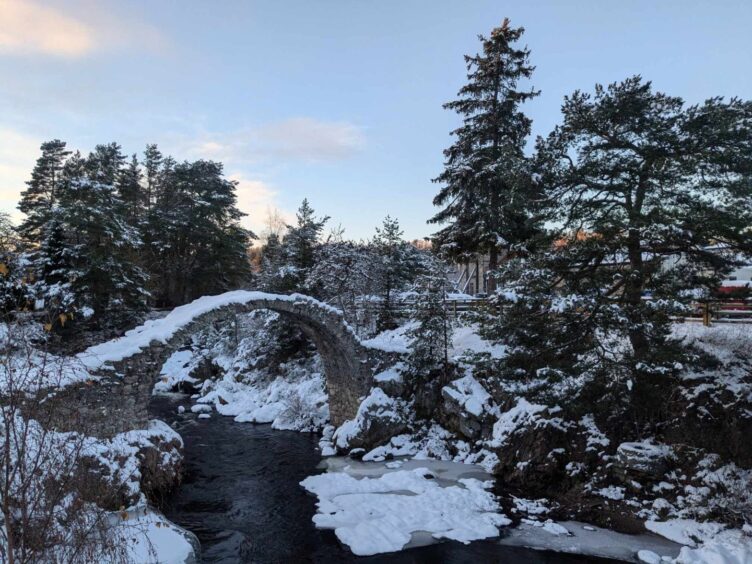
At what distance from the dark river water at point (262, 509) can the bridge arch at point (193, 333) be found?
242 centimetres

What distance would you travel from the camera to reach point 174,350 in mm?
12617

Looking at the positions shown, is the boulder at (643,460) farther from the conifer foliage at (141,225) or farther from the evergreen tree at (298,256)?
the conifer foliage at (141,225)

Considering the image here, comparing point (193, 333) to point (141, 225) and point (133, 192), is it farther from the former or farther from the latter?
point (133, 192)

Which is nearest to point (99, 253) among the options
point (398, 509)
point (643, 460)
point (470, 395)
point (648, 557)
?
point (470, 395)

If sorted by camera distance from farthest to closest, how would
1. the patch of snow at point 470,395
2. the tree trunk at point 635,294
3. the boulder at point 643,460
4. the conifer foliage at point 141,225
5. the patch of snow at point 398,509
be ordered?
the conifer foliage at point 141,225
the patch of snow at point 470,395
the boulder at point 643,460
the tree trunk at point 635,294
the patch of snow at point 398,509

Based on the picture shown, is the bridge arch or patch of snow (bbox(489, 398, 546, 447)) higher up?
the bridge arch

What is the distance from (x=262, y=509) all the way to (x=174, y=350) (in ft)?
16.2

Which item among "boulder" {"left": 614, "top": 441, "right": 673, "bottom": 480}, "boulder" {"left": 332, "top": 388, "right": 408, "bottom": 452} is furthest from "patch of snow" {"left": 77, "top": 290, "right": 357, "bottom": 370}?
"boulder" {"left": 614, "top": 441, "right": 673, "bottom": 480}

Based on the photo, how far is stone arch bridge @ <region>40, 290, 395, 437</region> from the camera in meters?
11.3

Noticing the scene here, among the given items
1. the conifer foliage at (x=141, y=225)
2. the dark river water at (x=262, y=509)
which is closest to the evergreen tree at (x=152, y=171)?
the conifer foliage at (x=141, y=225)

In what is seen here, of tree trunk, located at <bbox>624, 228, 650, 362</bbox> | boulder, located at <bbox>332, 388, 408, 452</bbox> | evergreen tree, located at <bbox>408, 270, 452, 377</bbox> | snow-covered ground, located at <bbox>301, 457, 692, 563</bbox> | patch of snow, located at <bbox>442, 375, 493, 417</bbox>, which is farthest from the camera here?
evergreen tree, located at <bbox>408, 270, 452, 377</bbox>

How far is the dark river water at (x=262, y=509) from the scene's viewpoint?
8.80 meters

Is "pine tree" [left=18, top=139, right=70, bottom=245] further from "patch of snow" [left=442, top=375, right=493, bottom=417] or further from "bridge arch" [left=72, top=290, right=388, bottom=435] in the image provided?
"patch of snow" [left=442, top=375, right=493, bottom=417]

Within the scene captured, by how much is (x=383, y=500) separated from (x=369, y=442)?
13.9 ft
